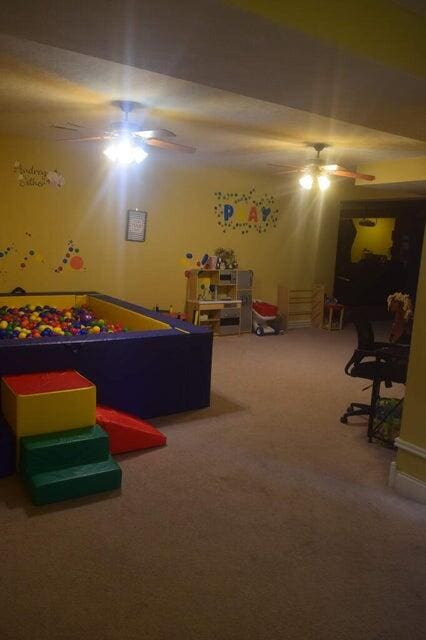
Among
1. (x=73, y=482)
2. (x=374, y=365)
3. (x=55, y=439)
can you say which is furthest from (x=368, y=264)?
(x=73, y=482)

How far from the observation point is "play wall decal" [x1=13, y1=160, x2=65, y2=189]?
5762mm

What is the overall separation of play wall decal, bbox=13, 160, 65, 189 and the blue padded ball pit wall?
2.83m

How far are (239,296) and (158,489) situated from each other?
478cm

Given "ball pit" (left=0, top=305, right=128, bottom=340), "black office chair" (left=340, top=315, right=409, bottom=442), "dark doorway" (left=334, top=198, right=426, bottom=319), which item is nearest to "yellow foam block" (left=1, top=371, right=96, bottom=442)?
"ball pit" (left=0, top=305, right=128, bottom=340)

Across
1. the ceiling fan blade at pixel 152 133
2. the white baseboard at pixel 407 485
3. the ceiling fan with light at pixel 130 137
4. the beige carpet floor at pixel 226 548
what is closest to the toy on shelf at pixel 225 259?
the ceiling fan with light at pixel 130 137

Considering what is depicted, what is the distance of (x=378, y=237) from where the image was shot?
40.4ft

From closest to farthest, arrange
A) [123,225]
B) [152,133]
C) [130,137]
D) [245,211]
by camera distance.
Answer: [152,133] < [130,137] < [123,225] < [245,211]

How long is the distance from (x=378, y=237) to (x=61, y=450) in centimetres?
1110

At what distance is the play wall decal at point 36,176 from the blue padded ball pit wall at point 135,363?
2.83 metres

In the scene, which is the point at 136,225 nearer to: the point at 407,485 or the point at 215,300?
the point at 215,300

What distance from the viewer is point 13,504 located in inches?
105

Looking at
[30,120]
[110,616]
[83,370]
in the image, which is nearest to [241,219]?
[30,120]

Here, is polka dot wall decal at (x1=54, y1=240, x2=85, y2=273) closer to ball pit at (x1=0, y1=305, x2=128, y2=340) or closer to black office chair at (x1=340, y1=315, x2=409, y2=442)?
ball pit at (x1=0, y1=305, x2=128, y2=340)

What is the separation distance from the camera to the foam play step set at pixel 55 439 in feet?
8.94
